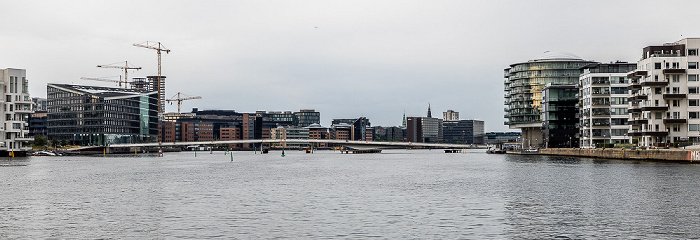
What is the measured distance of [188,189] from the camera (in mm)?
75688

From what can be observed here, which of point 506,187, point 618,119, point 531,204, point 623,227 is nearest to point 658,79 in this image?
point 618,119

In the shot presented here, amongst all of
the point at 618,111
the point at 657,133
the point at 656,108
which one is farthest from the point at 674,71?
the point at 618,111

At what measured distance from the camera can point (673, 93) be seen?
149500mm

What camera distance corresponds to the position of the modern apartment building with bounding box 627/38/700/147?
14875 cm

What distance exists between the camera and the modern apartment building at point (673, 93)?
149 metres

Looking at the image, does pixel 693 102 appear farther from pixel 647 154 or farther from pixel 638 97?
pixel 647 154

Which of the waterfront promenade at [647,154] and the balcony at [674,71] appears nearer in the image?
the waterfront promenade at [647,154]

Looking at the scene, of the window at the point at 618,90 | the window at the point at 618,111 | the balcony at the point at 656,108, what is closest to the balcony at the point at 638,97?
the balcony at the point at 656,108

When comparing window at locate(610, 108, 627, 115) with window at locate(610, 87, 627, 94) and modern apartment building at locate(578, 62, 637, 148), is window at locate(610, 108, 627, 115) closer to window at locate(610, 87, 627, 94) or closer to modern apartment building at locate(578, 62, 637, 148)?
modern apartment building at locate(578, 62, 637, 148)

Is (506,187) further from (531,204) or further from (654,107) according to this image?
(654,107)

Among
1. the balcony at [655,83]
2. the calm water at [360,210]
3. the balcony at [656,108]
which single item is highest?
the balcony at [655,83]

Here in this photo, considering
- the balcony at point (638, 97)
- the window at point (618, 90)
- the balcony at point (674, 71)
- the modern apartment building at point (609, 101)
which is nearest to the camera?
the balcony at point (674, 71)

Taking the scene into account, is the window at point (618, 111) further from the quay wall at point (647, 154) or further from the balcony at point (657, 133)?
the balcony at point (657, 133)

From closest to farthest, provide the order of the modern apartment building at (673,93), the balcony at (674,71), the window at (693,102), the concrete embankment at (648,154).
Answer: the concrete embankment at (648,154) < the balcony at (674,71) < the modern apartment building at (673,93) < the window at (693,102)
